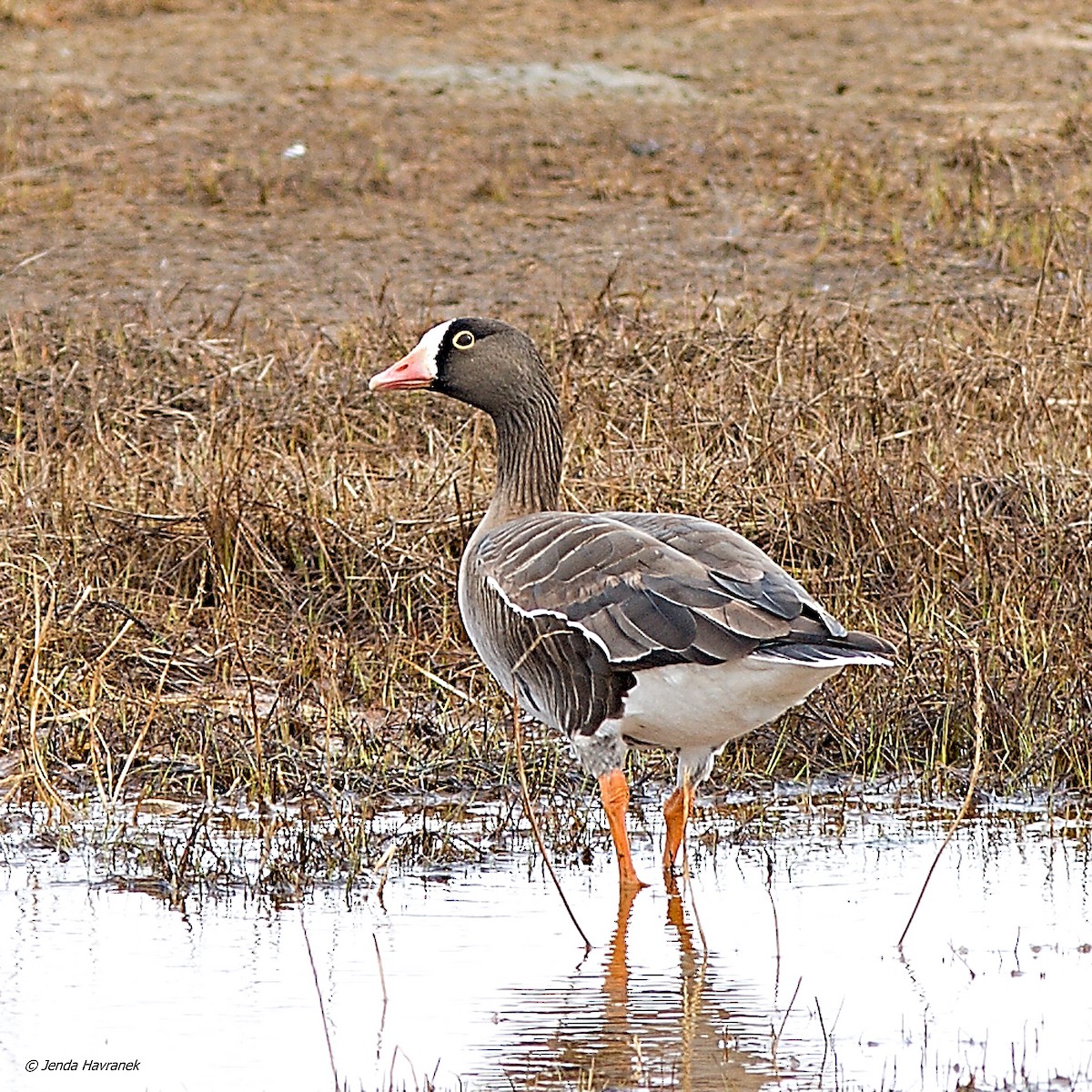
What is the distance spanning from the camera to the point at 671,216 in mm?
13609

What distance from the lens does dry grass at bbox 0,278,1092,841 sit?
6.38m

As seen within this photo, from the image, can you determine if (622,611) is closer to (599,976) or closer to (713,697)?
(713,697)

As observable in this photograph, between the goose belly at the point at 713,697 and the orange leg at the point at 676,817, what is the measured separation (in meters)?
0.19

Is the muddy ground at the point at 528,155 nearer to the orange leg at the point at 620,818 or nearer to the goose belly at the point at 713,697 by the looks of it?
the orange leg at the point at 620,818

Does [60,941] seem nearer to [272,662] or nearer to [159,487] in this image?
[272,662]

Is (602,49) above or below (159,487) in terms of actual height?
above

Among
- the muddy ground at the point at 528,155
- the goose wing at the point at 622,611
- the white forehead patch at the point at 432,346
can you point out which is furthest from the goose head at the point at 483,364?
the muddy ground at the point at 528,155

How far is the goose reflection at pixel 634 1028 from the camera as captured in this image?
4.16 metres

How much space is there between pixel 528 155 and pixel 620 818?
10240 mm

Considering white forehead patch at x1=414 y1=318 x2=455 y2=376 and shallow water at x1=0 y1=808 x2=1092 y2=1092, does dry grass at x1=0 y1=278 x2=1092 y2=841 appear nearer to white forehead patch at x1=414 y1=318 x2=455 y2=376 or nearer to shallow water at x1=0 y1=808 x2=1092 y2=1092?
shallow water at x1=0 y1=808 x2=1092 y2=1092

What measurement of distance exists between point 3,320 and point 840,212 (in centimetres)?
546

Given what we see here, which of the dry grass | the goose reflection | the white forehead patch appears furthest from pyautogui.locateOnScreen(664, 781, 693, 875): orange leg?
the white forehead patch

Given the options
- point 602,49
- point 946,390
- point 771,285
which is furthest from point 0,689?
point 602,49

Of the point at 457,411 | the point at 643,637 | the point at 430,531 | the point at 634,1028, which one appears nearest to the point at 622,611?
the point at 643,637
